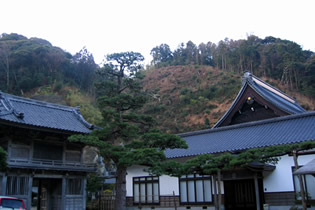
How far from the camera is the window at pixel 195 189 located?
1888 cm

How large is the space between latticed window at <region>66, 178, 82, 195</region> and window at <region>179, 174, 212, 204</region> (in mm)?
7186

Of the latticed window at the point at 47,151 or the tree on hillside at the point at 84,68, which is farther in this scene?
the tree on hillside at the point at 84,68

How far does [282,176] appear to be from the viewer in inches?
636

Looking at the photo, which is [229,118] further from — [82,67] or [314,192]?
[82,67]

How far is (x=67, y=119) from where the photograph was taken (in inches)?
890

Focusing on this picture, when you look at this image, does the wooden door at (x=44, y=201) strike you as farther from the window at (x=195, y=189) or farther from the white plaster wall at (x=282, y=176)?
the white plaster wall at (x=282, y=176)

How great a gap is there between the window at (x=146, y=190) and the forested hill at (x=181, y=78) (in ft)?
67.6

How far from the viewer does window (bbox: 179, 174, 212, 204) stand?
1888 centimetres

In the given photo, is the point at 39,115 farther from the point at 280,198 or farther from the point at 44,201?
the point at 280,198

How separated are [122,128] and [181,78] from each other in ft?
192

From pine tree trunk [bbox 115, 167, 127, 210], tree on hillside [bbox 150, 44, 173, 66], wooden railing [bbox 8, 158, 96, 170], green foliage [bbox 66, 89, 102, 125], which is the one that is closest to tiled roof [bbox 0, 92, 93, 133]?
wooden railing [bbox 8, 158, 96, 170]

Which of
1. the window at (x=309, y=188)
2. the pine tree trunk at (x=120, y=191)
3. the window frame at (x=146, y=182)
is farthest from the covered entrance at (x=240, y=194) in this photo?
the pine tree trunk at (x=120, y=191)

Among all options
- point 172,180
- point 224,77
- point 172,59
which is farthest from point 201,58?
point 172,180

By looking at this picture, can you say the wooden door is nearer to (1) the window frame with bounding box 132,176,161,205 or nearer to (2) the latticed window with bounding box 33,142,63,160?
(2) the latticed window with bounding box 33,142,63,160
